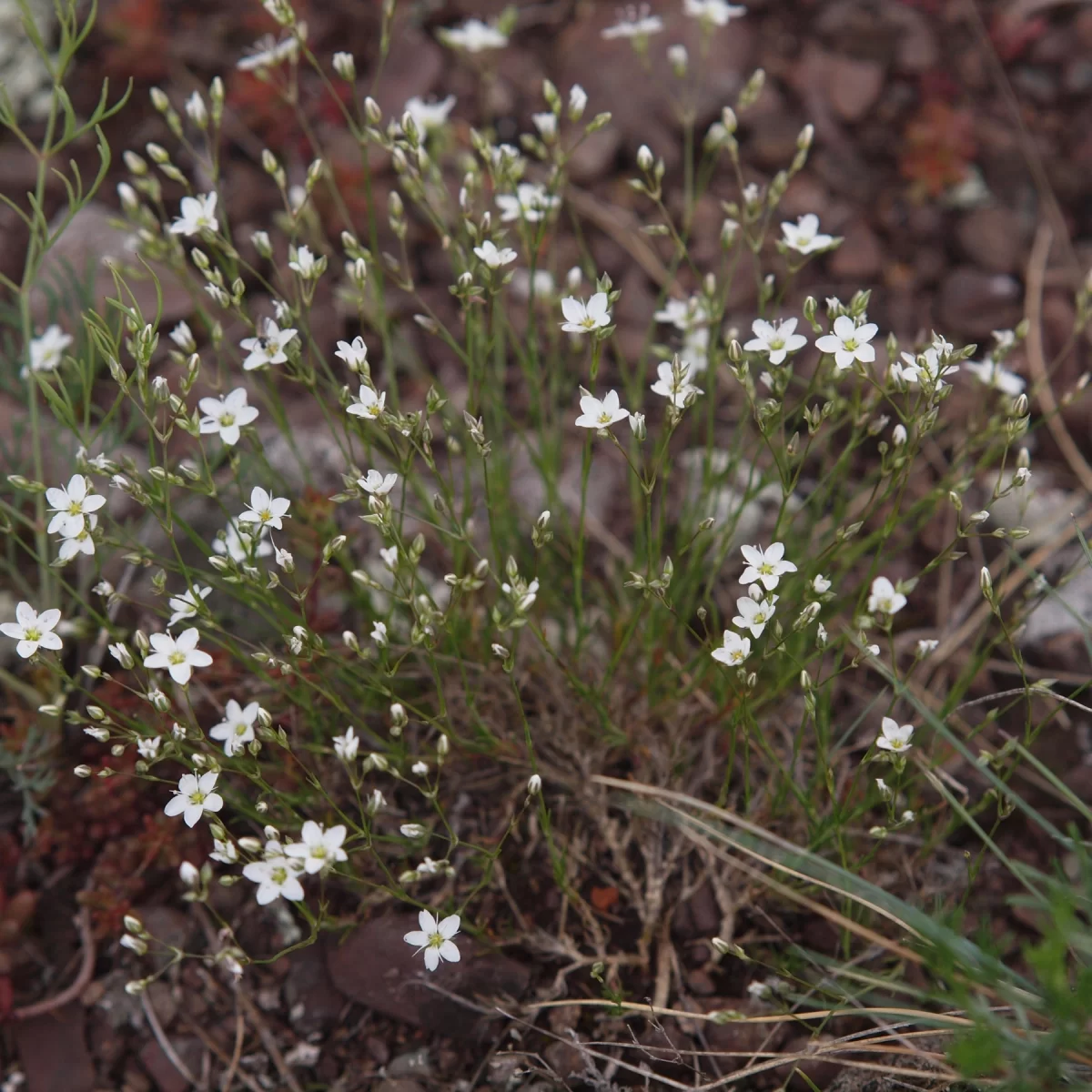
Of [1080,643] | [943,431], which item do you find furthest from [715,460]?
[1080,643]

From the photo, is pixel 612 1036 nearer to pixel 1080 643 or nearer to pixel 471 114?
pixel 1080 643

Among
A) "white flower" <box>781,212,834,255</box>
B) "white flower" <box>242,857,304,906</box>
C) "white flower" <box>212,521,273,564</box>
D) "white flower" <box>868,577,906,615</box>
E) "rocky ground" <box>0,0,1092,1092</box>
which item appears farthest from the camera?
"rocky ground" <box>0,0,1092,1092</box>

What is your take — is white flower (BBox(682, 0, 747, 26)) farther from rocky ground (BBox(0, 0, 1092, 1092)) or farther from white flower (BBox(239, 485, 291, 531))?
white flower (BBox(239, 485, 291, 531))

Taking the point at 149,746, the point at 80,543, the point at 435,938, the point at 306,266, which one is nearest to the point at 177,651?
the point at 149,746

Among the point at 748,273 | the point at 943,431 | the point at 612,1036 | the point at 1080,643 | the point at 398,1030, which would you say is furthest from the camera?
the point at 748,273

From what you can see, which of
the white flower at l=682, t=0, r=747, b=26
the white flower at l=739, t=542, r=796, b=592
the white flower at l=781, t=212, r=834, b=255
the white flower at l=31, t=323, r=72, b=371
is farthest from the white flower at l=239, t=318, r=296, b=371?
the white flower at l=682, t=0, r=747, b=26

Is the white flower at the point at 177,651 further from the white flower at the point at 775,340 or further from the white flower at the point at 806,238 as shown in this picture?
the white flower at the point at 806,238

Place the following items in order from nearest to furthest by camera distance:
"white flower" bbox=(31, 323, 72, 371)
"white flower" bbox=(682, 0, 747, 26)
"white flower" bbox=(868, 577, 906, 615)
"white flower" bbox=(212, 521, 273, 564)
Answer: "white flower" bbox=(212, 521, 273, 564) < "white flower" bbox=(868, 577, 906, 615) < "white flower" bbox=(31, 323, 72, 371) < "white flower" bbox=(682, 0, 747, 26)
